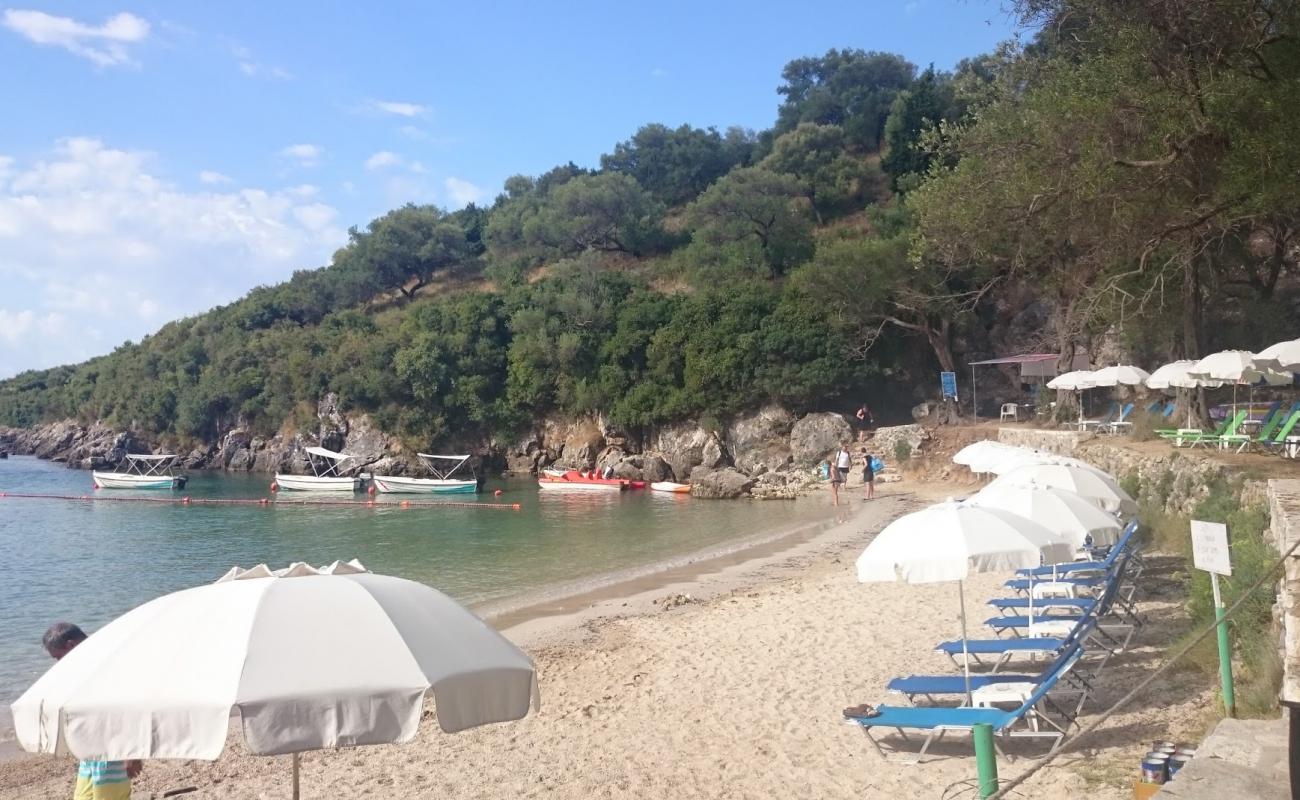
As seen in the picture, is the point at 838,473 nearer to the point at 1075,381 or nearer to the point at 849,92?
the point at 1075,381

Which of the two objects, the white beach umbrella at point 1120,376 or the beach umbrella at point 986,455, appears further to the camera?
the white beach umbrella at point 1120,376

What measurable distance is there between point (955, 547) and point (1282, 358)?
1218 cm

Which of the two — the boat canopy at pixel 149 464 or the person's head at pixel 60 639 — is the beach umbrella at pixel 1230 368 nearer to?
the person's head at pixel 60 639

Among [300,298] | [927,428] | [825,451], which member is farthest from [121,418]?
[927,428]

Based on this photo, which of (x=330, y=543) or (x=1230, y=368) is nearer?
(x=1230, y=368)

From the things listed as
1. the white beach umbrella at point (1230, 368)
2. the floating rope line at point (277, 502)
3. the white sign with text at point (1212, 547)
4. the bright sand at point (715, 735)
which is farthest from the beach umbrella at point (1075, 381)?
the white sign with text at point (1212, 547)

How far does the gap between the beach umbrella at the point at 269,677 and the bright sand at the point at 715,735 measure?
350cm

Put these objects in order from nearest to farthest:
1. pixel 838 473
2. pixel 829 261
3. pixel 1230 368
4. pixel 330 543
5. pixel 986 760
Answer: pixel 986 760, pixel 1230 368, pixel 330 543, pixel 838 473, pixel 829 261

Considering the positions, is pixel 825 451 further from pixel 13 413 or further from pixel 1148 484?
pixel 13 413

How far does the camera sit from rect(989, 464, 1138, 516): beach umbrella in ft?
34.7

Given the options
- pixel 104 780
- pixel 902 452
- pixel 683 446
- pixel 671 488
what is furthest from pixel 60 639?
pixel 683 446

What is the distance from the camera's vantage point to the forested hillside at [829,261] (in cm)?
1231

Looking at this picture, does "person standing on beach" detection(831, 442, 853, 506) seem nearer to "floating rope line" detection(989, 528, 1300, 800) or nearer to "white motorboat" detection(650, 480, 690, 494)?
"white motorboat" detection(650, 480, 690, 494)

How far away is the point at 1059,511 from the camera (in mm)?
8570
